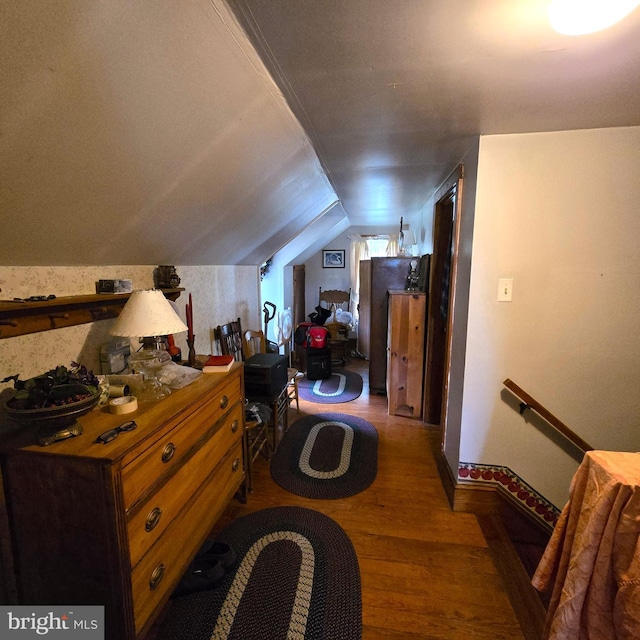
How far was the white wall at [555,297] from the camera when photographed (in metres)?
1.62

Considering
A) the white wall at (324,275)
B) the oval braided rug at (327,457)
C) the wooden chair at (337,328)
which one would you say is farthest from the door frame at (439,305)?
the white wall at (324,275)

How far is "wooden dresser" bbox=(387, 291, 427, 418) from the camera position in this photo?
3025mm

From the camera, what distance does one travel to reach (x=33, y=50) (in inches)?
26.2


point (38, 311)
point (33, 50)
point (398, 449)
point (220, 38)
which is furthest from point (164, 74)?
point (398, 449)

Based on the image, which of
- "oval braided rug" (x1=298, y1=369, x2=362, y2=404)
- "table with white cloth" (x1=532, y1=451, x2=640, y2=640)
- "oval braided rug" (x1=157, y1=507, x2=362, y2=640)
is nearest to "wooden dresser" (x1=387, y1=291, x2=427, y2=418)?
"oval braided rug" (x1=298, y1=369, x2=362, y2=404)

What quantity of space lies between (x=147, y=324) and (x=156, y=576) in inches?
33.7

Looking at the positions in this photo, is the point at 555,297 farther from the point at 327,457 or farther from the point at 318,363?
the point at 318,363

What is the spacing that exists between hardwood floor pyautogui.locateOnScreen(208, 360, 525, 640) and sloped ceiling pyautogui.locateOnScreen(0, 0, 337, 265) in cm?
169

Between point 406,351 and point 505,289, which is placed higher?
point 505,289

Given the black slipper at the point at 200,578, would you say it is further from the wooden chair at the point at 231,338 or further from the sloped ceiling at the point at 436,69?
the sloped ceiling at the point at 436,69

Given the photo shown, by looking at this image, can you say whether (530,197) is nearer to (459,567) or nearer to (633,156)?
(633,156)

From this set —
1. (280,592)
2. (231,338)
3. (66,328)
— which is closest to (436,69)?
(66,328)

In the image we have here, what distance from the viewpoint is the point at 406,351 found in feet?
10.2

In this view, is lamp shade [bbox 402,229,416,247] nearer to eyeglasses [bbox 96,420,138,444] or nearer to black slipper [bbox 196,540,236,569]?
black slipper [bbox 196,540,236,569]
